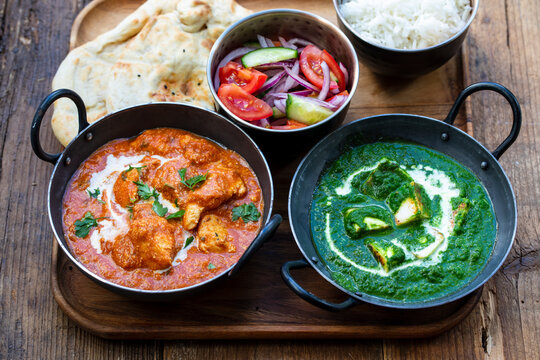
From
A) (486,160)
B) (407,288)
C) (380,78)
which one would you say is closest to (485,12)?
(380,78)

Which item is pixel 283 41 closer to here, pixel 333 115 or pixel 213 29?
pixel 213 29

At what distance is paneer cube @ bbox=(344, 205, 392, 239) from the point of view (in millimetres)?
3654

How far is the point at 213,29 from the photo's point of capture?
14.2ft

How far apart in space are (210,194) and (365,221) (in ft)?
3.24

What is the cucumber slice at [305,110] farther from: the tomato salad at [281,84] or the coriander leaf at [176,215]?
the coriander leaf at [176,215]

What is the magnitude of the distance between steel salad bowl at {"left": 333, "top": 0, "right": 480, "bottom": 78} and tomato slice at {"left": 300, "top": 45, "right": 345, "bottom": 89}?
26 cm

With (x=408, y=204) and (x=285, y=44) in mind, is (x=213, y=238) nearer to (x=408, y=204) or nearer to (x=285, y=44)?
(x=408, y=204)

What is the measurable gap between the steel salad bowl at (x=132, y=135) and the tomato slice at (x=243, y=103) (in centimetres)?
11

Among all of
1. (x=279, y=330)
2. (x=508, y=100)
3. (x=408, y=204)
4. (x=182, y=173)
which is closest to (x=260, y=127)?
(x=182, y=173)

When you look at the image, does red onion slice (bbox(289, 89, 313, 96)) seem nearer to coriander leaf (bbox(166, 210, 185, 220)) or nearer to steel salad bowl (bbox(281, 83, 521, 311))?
steel salad bowl (bbox(281, 83, 521, 311))

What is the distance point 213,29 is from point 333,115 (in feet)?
4.12

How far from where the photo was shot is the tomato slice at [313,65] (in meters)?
3.98

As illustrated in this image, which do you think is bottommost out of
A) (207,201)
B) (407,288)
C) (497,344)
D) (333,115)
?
(497,344)

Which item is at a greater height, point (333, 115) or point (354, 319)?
point (333, 115)
